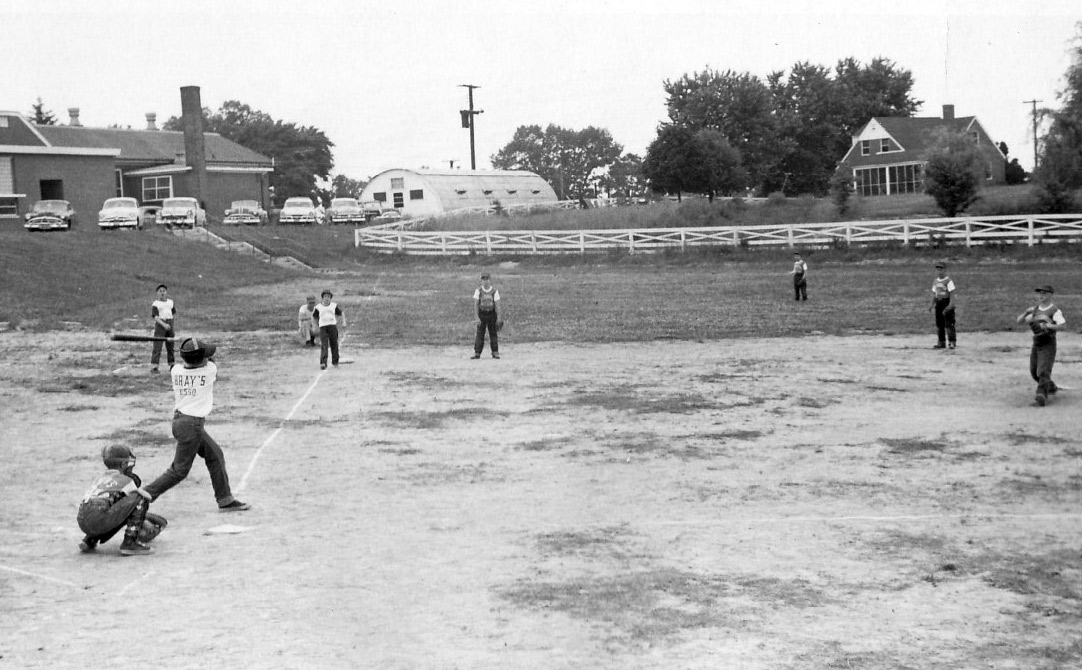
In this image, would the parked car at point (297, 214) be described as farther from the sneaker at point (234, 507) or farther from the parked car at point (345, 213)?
the sneaker at point (234, 507)

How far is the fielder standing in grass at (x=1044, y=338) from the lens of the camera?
1956 centimetres

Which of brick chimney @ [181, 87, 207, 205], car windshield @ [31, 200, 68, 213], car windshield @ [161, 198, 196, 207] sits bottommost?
car windshield @ [31, 200, 68, 213]

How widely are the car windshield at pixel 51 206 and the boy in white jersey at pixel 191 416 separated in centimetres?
4913

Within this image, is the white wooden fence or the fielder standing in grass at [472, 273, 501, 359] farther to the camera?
the white wooden fence

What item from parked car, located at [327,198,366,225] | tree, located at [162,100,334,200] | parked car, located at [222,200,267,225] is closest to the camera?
parked car, located at [222,200,267,225]

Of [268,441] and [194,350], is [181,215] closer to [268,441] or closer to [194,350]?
[268,441]

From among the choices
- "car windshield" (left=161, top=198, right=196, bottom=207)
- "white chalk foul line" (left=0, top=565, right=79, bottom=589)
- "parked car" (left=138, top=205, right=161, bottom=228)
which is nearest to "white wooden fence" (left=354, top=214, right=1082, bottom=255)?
"car windshield" (left=161, top=198, right=196, bottom=207)

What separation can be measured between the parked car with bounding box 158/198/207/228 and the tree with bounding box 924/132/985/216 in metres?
36.8

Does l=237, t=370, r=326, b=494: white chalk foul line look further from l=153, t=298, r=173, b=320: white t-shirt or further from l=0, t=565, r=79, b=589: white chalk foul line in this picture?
l=0, t=565, r=79, b=589: white chalk foul line

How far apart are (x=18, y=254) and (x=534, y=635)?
4039 centimetres

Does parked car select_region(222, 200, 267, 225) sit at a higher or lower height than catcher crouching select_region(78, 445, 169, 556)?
higher

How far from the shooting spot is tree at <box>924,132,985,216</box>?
6069 centimetres

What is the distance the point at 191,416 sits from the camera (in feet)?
42.5

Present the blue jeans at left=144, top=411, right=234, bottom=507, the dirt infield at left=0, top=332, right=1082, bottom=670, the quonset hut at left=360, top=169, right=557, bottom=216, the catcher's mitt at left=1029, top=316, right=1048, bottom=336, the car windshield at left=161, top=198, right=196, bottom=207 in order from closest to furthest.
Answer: the dirt infield at left=0, top=332, right=1082, bottom=670 < the blue jeans at left=144, top=411, right=234, bottom=507 < the catcher's mitt at left=1029, top=316, right=1048, bottom=336 < the car windshield at left=161, top=198, right=196, bottom=207 < the quonset hut at left=360, top=169, right=557, bottom=216
